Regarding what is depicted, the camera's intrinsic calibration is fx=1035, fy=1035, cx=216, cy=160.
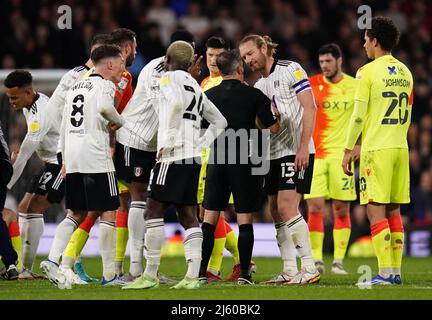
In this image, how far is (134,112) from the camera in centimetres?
1022

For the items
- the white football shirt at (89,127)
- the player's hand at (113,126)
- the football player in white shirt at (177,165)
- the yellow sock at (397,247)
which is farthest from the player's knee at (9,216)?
the yellow sock at (397,247)

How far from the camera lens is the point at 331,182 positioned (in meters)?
12.7

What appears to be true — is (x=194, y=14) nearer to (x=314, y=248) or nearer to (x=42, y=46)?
(x=42, y=46)

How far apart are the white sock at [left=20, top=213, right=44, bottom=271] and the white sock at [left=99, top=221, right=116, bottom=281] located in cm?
177

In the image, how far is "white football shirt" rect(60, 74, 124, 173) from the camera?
9.38 m

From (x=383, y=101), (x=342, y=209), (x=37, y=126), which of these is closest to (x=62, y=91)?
(x=37, y=126)

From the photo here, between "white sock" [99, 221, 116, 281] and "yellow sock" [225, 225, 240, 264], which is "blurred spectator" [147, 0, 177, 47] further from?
"white sock" [99, 221, 116, 281]

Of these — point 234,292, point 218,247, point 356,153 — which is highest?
point 356,153

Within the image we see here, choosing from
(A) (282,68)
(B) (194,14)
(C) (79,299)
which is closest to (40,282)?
(C) (79,299)

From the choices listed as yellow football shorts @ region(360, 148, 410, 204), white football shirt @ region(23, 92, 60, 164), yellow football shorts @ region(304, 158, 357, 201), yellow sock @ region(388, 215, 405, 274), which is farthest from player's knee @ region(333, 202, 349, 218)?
white football shirt @ region(23, 92, 60, 164)

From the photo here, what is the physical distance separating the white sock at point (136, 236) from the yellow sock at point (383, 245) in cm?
219

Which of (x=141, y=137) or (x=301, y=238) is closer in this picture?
(x=301, y=238)

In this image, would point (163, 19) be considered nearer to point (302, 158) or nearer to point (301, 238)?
point (302, 158)

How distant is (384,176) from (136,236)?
7.89 feet
